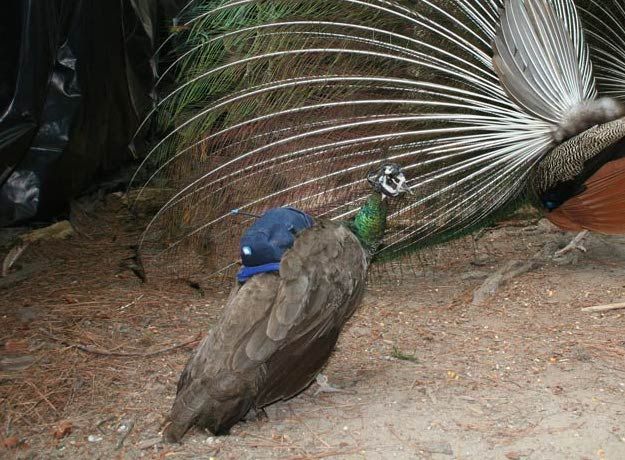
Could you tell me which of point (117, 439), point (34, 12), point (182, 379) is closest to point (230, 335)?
point (182, 379)

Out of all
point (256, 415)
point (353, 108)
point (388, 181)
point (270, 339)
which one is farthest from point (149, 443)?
point (353, 108)

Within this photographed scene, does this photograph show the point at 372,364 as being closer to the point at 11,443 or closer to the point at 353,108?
the point at 353,108

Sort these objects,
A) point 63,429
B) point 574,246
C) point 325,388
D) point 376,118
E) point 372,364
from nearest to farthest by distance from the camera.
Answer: point 63,429
point 325,388
point 372,364
point 376,118
point 574,246

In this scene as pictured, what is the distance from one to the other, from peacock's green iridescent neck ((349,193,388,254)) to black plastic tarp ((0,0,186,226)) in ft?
6.66

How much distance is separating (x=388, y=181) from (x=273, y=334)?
109 cm

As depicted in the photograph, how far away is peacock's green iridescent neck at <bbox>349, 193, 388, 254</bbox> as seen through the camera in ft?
12.0

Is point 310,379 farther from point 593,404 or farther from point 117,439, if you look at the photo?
point 593,404

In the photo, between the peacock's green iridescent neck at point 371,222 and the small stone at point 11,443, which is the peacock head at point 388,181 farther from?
the small stone at point 11,443

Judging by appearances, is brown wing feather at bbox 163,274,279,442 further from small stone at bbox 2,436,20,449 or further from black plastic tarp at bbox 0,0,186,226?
black plastic tarp at bbox 0,0,186,226

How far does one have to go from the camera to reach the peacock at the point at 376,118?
4484 mm

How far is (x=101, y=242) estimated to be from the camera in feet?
18.1

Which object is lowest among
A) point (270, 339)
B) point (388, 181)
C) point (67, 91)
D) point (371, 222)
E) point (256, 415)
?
point (256, 415)

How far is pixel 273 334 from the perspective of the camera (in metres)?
3.03

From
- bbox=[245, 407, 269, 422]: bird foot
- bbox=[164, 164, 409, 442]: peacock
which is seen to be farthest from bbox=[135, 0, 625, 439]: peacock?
bbox=[245, 407, 269, 422]: bird foot
